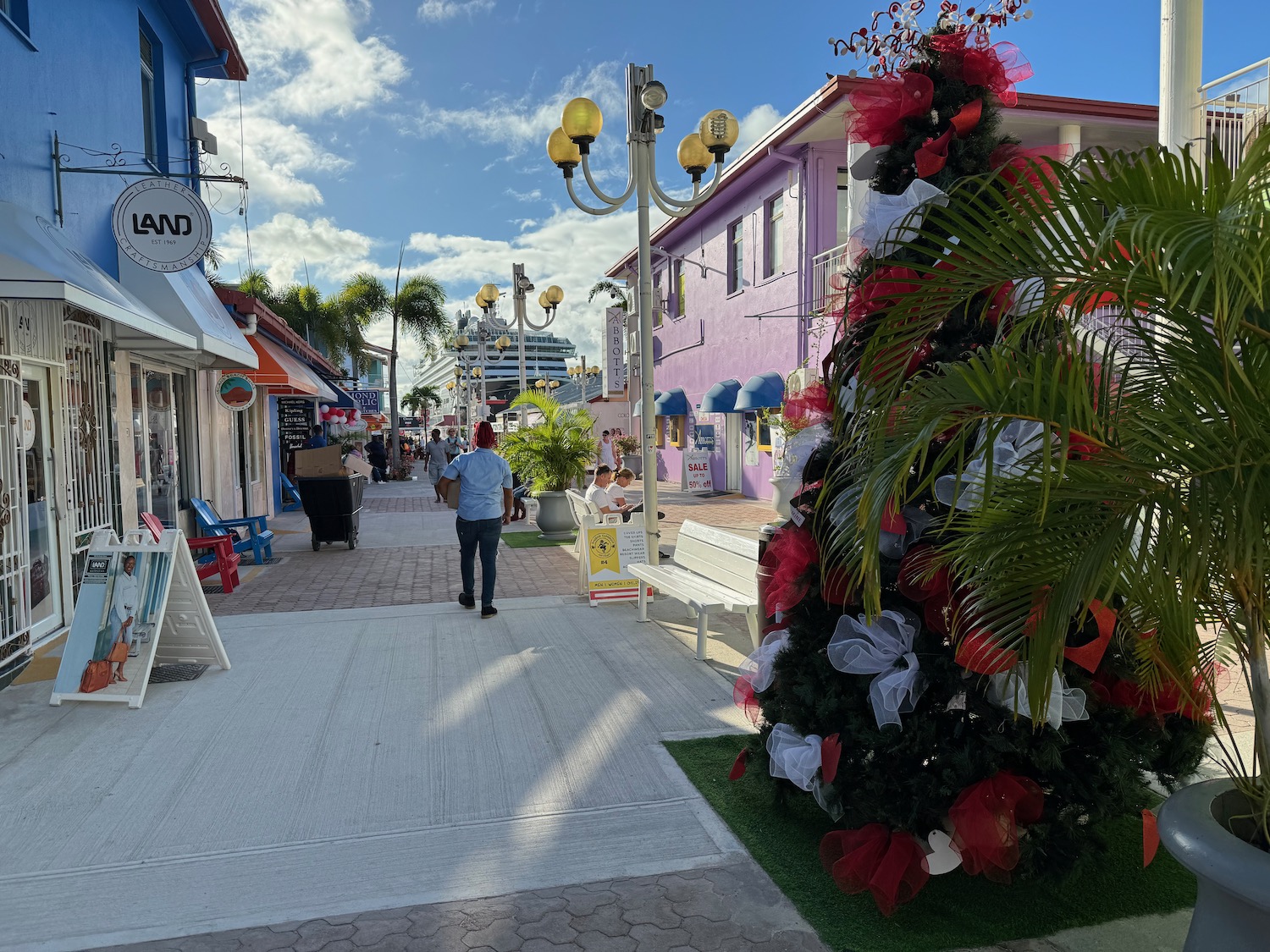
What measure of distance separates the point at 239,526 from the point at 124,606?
19.6ft

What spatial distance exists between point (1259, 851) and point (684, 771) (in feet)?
7.98

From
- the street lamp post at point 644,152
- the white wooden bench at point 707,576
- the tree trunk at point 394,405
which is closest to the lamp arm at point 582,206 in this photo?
the street lamp post at point 644,152

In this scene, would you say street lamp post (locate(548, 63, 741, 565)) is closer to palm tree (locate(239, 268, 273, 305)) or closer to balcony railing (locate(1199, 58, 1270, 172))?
balcony railing (locate(1199, 58, 1270, 172))

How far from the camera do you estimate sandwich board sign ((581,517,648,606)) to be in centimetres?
793

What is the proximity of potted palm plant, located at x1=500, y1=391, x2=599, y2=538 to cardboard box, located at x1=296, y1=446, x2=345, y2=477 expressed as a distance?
2497 mm

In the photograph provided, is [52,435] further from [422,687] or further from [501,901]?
[501,901]

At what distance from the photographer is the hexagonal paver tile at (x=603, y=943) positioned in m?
2.74

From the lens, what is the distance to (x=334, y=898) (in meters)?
3.04

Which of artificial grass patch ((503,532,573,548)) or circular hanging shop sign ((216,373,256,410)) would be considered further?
circular hanging shop sign ((216,373,256,410))

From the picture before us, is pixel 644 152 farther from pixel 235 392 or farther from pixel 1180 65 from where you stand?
pixel 235 392

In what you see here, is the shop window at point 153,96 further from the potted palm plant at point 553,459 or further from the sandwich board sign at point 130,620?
the sandwich board sign at point 130,620

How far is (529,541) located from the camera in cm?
1301


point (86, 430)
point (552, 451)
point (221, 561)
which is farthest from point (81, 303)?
point (552, 451)

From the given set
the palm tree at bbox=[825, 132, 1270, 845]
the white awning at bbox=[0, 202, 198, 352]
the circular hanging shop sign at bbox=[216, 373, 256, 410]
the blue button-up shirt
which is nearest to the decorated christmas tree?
the palm tree at bbox=[825, 132, 1270, 845]
